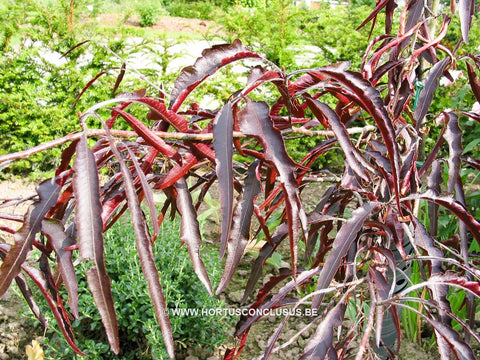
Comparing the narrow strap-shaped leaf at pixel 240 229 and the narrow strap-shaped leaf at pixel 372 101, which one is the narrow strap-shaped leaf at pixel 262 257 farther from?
the narrow strap-shaped leaf at pixel 372 101

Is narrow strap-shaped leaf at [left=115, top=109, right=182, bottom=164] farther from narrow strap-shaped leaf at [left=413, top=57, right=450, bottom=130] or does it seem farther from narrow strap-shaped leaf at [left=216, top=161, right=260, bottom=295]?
narrow strap-shaped leaf at [left=413, top=57, right=450, bottom=130]

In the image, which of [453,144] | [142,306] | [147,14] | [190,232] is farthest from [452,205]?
[147,14]

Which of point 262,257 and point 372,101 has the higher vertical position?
point 372,101

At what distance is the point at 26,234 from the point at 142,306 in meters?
1.21

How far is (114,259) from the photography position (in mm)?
1856

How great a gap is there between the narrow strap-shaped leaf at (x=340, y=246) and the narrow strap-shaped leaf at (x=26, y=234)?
1.24 feet

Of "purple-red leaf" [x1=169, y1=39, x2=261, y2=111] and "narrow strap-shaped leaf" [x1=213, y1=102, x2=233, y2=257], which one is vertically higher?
"purple-red leaf" [x1=169, y1=39, x2=261, y2=111]

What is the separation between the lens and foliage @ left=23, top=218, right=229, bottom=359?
1.61 m

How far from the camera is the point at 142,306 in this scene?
165cm

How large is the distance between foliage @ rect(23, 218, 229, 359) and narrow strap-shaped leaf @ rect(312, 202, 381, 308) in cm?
101

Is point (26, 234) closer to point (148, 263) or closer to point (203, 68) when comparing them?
point (148, 263)

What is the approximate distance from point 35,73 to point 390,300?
3.59 metres

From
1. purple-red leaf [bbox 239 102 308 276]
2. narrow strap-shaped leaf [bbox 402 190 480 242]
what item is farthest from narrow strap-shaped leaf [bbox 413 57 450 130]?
purple-red leaf [bbox 239 102 308 276]

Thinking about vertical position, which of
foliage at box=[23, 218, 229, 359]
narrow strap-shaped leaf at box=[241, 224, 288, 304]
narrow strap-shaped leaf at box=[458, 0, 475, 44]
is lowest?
foliage at box=[23, 218, 229, 359]
